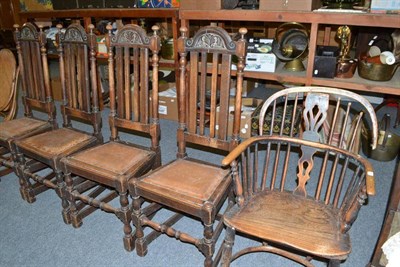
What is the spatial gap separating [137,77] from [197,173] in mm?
730

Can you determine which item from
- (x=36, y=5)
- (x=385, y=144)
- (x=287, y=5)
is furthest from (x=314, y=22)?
(x=36, y=5)

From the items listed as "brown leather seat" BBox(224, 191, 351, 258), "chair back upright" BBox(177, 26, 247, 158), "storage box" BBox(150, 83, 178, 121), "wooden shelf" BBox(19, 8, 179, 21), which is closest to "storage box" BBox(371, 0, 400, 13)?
"chair back upright" BBox(177, 26, 247, 158)

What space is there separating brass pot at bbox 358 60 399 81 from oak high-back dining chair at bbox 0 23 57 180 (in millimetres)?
2208

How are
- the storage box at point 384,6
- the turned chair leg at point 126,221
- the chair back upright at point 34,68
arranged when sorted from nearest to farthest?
the turned chair leg at point 126,221 → the storage box at point 384,6 → the chair back upright at point 34,68

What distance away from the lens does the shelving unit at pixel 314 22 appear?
195cm

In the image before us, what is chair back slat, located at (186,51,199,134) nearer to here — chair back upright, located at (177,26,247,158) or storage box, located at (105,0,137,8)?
chair back upright, located at (177,26,247,158)

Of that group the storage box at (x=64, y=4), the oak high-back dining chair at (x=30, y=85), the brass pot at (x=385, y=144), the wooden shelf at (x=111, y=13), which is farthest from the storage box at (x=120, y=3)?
the brass pot at (x=385, y=144)

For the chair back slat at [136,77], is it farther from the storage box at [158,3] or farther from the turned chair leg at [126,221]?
the storage box at [158,3]

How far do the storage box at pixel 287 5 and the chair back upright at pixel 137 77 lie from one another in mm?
825

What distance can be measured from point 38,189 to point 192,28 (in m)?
2.03

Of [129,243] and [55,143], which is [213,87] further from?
[55,143]

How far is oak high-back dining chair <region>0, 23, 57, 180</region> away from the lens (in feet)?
7.55

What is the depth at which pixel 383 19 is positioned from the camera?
191cm

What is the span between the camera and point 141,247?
1.84 metres
